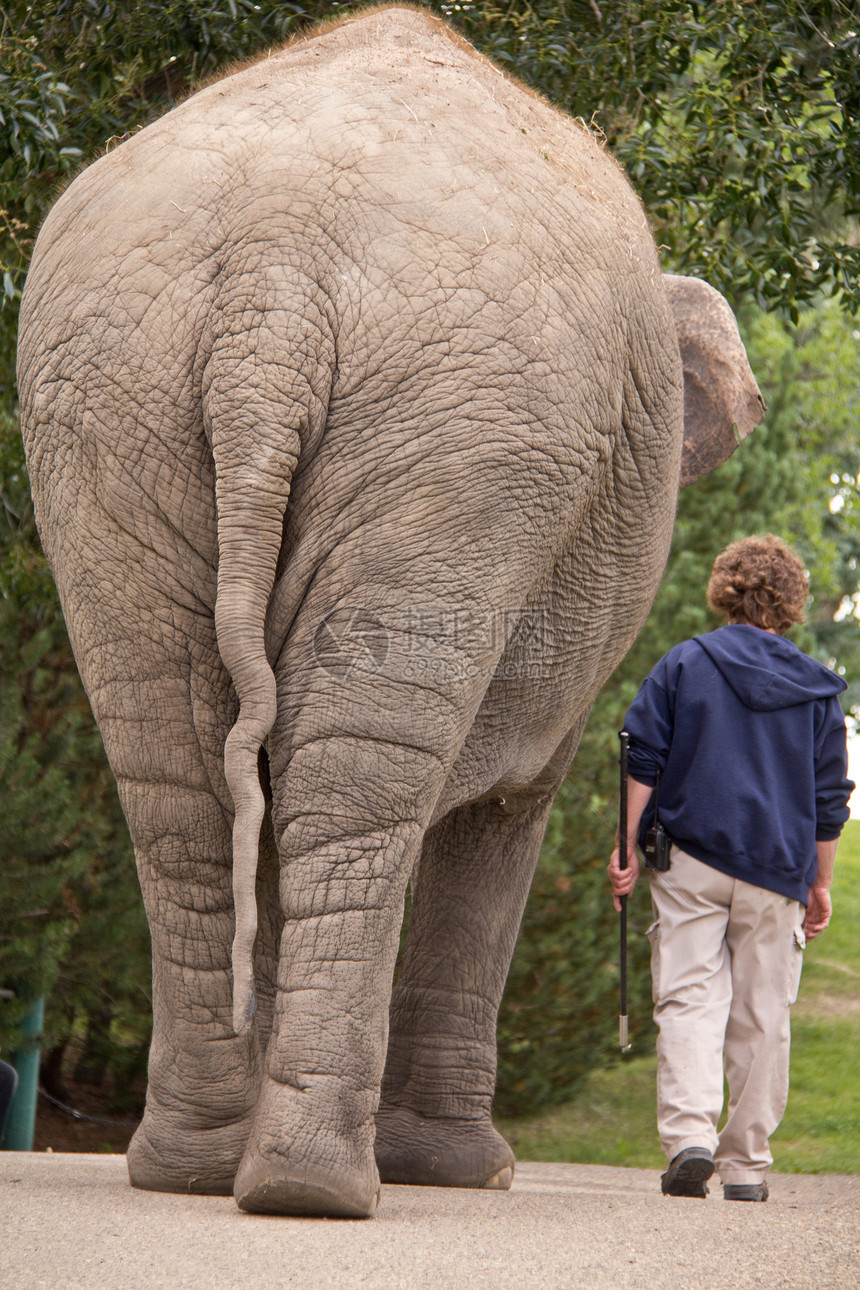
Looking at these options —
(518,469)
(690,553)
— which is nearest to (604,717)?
(690,553)

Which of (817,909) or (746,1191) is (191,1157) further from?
(817,909)

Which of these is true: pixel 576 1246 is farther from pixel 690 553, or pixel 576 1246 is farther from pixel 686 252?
pixel 690 553

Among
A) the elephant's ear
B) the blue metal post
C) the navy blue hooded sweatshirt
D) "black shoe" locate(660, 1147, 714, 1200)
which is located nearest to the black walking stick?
the navy blue hooded sweatshirt

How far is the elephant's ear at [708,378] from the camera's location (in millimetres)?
4656

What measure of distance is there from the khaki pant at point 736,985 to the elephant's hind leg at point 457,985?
60 centimetres

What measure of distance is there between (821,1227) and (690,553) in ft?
19.7

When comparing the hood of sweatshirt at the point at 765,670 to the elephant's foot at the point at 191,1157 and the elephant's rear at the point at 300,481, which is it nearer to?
the elephant's rear at the point at 300,481

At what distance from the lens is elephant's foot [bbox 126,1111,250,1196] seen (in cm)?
353

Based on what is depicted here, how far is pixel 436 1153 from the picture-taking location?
4.40m

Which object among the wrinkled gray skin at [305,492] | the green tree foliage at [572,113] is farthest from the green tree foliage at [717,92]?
the wrinkled gray skin at [305,492]

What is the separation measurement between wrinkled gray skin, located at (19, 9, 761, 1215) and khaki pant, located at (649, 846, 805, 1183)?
0.92 meters

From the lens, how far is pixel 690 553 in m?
8.70

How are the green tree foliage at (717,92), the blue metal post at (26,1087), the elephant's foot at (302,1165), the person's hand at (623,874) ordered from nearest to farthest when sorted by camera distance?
the elephant's foot at (302,1165) → the person's hand at (623,874) → the green tree foliage at (717,92) → the blue metal post at (26,1087)

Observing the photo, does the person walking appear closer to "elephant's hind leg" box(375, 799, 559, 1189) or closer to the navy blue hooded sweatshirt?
the navy blue hooded sweatshirt
